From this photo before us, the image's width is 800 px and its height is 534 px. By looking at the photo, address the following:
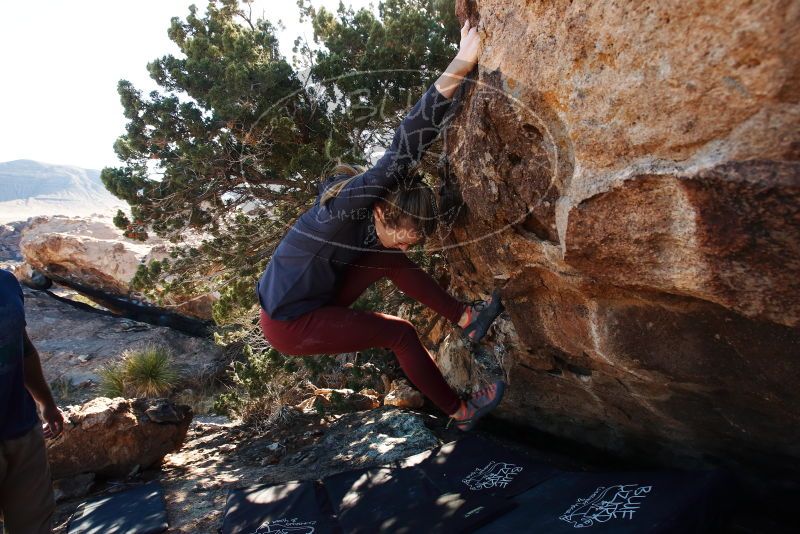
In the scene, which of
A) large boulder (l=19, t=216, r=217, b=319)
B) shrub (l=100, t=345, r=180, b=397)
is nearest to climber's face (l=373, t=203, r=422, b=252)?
shrub (l=100, t=345, r=180, b=397)

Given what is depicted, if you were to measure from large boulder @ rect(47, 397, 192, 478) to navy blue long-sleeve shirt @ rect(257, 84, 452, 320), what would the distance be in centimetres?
267

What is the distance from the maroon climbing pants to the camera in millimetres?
3023

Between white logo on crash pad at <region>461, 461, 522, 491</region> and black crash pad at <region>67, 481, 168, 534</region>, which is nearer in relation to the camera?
white logo on crash pad at <region>461, 461, 522, 491</region>

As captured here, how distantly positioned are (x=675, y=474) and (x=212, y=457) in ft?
14.2

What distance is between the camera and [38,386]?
314 cm

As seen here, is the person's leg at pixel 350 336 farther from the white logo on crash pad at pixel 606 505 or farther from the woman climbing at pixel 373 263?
the white logo on crash pad at pixel 606 505

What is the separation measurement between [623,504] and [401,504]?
1.33 meters

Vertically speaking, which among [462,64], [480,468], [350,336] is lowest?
[480,468]

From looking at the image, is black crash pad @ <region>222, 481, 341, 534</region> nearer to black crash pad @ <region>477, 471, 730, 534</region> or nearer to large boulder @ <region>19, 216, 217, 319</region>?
black crash pad @ <region>477, 471, 730, 534</region>

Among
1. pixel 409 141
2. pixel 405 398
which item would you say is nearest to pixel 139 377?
pixel 405 398

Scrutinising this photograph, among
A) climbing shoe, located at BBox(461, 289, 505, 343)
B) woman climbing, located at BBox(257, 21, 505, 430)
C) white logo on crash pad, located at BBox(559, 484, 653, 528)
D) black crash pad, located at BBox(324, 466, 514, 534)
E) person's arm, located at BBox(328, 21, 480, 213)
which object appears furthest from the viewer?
climbing shoe, located at BBox(461, 289, 505, 343)

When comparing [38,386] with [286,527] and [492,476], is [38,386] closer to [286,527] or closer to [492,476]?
[286,527]

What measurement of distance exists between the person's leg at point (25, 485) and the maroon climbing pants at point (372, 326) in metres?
1.28

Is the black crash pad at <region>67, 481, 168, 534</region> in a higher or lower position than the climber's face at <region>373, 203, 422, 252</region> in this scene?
lower
